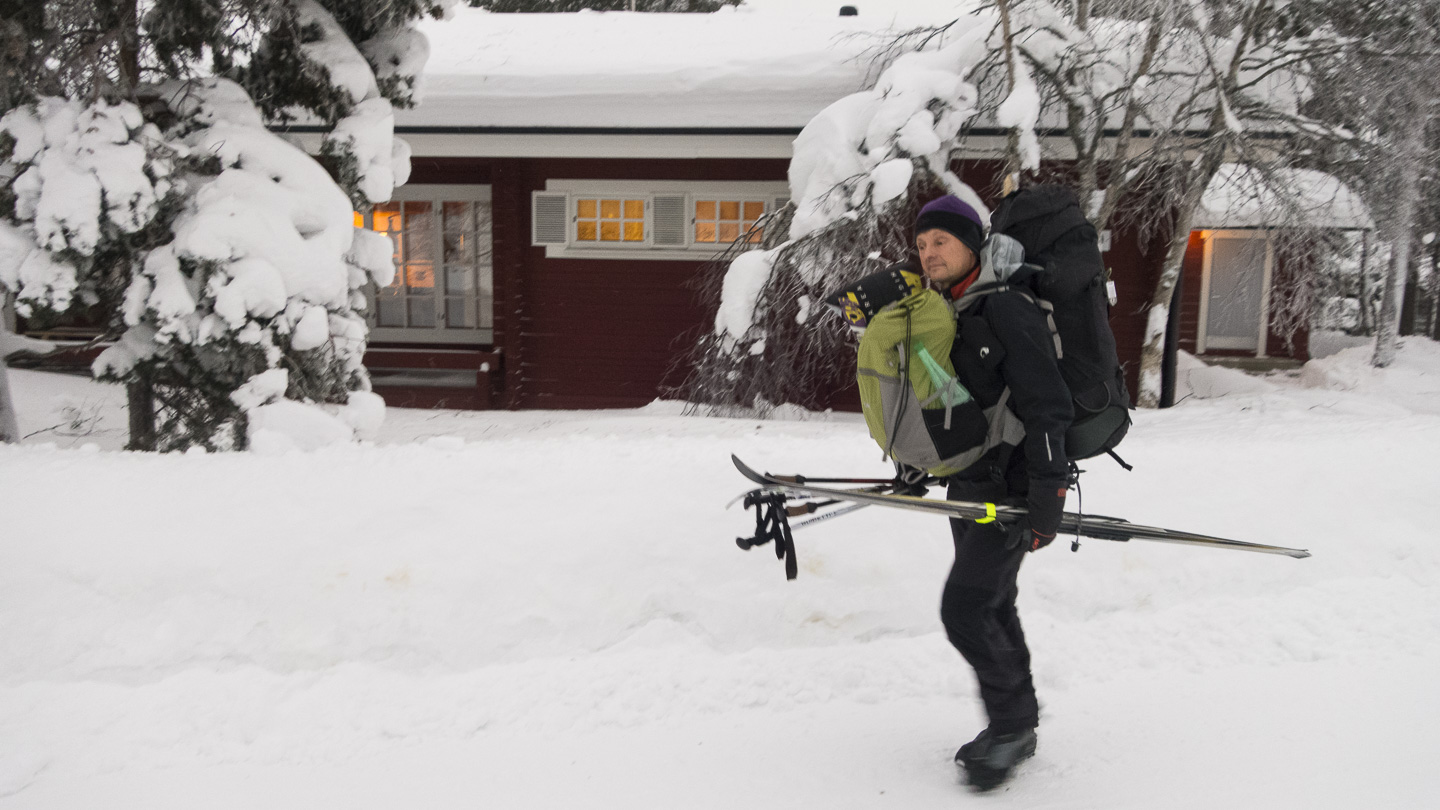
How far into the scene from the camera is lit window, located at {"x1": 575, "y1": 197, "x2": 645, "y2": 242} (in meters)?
10.7

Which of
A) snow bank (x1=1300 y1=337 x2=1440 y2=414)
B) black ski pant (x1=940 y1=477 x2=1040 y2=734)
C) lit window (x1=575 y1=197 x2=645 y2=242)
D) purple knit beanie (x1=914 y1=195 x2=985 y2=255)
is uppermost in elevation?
lit window (x1=575 y1=197 x2=645 y2=242)

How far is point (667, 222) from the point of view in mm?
10562

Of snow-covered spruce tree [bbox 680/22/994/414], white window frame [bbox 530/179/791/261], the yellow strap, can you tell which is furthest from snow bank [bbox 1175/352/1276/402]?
the yellow strap

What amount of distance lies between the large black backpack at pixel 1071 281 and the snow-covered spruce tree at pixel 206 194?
4.35 meters

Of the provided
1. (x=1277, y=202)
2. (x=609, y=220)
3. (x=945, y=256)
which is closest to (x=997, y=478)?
(x=945, y=256)

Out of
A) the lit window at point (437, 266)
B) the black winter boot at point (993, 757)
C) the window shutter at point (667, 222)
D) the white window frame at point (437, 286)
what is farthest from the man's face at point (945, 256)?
the lit window at point (437, 266)

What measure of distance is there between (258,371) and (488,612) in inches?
108

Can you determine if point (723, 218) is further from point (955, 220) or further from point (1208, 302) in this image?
point (955, 220)

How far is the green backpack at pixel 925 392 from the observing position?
266 cm

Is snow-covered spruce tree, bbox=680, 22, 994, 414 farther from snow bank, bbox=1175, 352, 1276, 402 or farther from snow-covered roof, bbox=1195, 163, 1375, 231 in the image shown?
snow bank, bbox=1175, 352, 1276, 402

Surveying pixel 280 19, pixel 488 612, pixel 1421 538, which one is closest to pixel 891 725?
pixel 488 612

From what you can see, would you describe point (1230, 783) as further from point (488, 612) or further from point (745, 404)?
point (745, 404)

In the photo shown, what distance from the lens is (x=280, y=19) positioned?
586 cm

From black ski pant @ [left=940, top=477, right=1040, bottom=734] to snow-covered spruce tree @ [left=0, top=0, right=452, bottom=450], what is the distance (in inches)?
169
